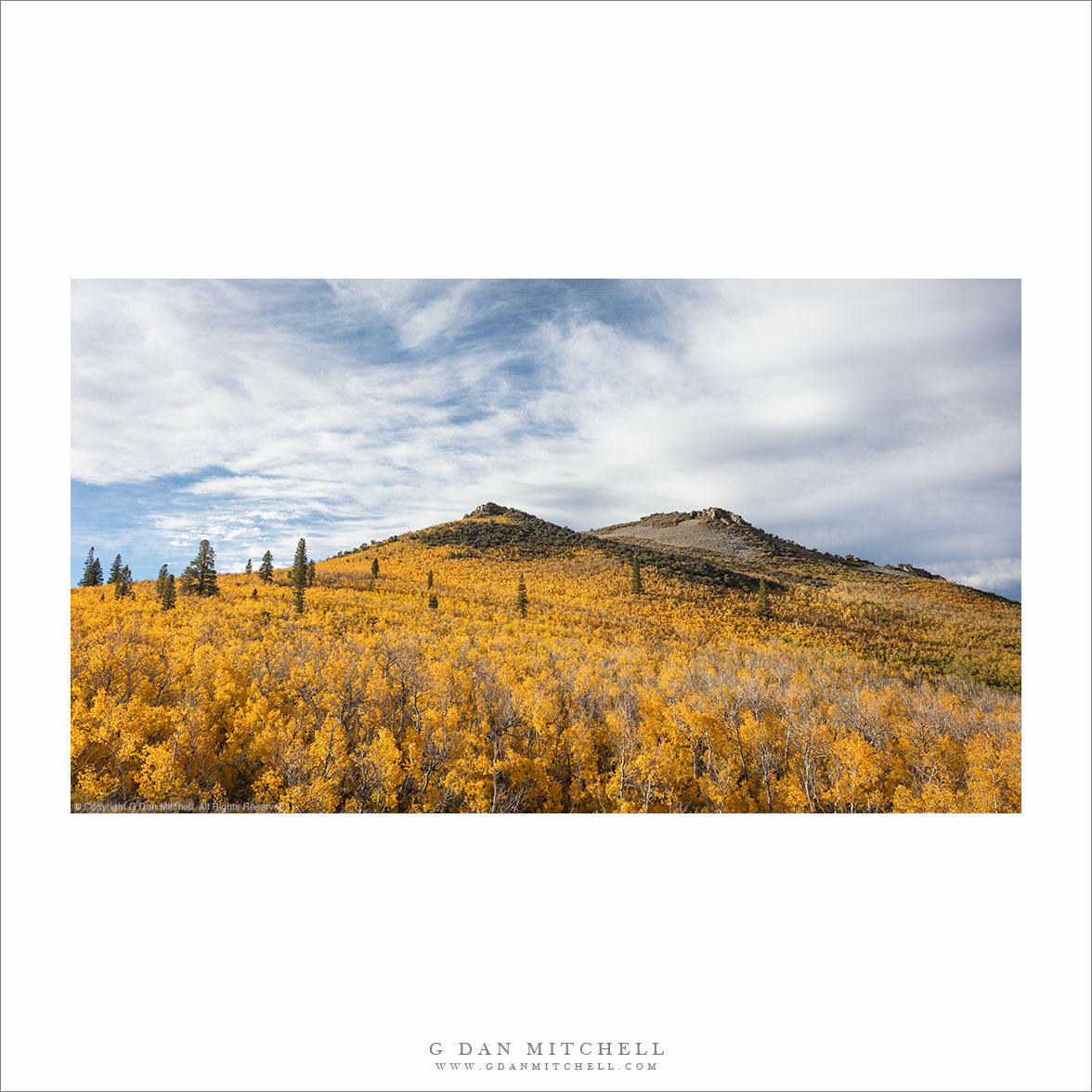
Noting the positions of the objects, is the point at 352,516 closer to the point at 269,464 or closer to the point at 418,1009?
the point at 269,464

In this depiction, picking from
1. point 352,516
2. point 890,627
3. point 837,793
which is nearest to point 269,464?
point 352,516

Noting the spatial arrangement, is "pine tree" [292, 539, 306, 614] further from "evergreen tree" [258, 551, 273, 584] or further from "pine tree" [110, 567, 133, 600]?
"pine tree" [110, 567, 133, 600]

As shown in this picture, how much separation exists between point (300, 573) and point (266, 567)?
241 mm

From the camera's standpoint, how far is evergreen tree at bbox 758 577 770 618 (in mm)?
4598

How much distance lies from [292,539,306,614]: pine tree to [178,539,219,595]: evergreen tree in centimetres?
54

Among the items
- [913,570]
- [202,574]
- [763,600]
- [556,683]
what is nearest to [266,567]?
[202,574]

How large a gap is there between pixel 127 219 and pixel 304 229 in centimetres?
115

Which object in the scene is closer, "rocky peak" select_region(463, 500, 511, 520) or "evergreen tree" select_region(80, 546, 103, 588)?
"evergreen tree" select_region(80, 546, 103, 588)

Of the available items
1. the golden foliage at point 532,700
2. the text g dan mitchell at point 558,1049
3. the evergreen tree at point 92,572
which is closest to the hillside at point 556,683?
the golden foliage at point 532,700

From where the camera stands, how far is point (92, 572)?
370cm

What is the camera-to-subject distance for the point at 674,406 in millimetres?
4133

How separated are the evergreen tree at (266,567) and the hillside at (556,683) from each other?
93 millimetres

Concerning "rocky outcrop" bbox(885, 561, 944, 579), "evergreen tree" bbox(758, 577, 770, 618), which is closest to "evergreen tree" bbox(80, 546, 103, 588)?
"evergreen tree" bbox(758, 577, 770, 618)

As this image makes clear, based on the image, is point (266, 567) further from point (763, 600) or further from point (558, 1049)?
point (763, 600)
